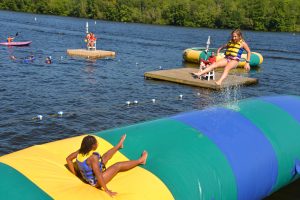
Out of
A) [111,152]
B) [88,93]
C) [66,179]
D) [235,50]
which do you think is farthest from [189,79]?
[66,179]

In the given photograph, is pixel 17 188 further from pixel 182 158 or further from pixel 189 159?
pixel 189 159

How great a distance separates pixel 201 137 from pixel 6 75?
58.0 ft

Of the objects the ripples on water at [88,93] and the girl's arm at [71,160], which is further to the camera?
the ripples on water at [88,93]

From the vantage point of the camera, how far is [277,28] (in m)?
90.8

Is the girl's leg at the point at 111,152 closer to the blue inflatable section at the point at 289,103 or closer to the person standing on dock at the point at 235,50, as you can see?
the blue inflatable section at the point at 289,103

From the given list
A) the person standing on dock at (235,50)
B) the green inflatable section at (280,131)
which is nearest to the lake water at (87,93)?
the person standing on dock at (235,50)

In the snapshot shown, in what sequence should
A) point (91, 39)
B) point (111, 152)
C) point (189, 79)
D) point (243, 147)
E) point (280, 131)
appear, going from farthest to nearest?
1. point (91, 39)
2. point (189, 79)
3. point (280, 131)
4. point (243, 147)
5. point (111, 152)

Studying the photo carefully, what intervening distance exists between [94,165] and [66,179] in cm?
43

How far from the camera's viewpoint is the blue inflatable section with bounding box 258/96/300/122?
30.4 feet

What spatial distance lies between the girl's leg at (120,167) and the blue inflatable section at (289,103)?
4.53 meters

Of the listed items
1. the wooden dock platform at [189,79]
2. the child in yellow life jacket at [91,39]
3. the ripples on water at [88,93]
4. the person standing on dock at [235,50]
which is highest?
the person standing on dock at [235,50]

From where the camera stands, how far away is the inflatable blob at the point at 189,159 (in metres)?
5.38

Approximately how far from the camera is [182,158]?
630cm

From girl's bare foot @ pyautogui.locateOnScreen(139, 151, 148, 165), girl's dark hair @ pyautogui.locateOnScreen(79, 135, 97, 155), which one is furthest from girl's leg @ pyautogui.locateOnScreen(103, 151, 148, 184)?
girl's dark hair @ pyautogui.locateOnScreen(79, 135, 97, 155)
